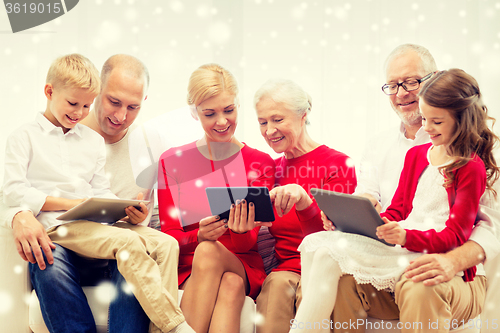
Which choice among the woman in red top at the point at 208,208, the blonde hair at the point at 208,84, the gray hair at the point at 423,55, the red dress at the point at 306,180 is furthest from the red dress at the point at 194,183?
the gray hair at the point at 423,55

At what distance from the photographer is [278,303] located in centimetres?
143

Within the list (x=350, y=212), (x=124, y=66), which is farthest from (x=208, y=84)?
(x=350, y=212)

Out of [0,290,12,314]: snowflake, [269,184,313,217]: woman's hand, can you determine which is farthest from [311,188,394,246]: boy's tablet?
[0,290,12,314]: snowflake

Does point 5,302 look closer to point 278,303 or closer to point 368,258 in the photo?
point 278,303

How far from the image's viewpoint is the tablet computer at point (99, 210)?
1.38m

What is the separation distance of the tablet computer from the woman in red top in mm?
243

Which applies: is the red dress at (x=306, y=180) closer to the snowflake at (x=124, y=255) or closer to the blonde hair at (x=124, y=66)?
the snowflake at (x=124, y=255)

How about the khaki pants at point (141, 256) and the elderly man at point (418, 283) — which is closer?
the elderly man at point (418, 283)

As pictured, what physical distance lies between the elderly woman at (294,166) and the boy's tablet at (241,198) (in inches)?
3.6

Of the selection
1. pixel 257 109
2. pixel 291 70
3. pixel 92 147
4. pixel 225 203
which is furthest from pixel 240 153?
pixel 291 70

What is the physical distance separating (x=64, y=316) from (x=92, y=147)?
73 centimetres

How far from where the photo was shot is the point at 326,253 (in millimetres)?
1312

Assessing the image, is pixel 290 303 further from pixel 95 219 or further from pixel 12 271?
pixel 12 271

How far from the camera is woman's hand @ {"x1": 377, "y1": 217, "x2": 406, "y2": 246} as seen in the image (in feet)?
4.07
